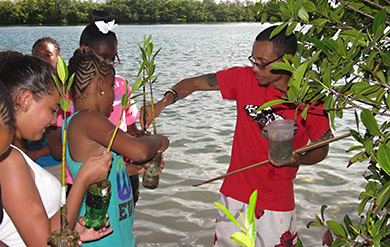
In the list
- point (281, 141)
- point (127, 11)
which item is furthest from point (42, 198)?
point (127, 11)

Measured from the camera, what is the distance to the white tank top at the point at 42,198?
1.82 meters

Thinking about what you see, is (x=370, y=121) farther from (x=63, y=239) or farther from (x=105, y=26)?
(x=105, y=26)

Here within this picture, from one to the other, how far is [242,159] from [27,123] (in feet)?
4.84

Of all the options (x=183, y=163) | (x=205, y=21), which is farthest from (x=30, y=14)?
(x=183, y=163)

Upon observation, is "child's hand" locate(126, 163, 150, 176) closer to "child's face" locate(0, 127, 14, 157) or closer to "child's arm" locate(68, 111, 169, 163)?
"child's arm" locate(68, 111, 169, 163)

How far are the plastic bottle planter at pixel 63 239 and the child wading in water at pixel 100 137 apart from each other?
592 mm

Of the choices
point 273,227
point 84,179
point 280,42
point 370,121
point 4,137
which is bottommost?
point 273,227

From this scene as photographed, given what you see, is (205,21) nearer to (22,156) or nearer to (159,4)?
(159,4)

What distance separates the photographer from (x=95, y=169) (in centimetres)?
199

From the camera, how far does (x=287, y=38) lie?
2807 millimetres

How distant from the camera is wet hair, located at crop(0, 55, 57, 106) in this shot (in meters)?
1.99

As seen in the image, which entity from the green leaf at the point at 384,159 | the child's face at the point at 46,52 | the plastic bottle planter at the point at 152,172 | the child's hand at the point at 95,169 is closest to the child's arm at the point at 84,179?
the child's hand at the point at 95,169

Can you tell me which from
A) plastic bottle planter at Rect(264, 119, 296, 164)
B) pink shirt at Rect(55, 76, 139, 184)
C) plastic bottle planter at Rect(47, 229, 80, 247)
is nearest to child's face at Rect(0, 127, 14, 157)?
plastic bottle planter at Rect(47, 229, 80, 247)

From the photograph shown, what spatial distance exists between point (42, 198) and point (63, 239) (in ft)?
1.06
